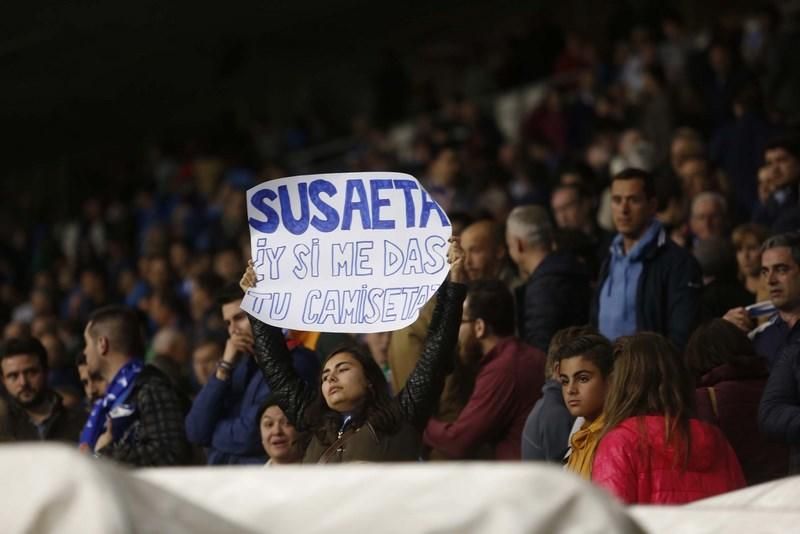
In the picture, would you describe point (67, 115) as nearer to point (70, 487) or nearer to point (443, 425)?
point (443, 425)

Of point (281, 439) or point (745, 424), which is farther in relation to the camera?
point (281, 439)

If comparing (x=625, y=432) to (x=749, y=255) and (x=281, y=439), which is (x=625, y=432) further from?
(x=749, y=255)

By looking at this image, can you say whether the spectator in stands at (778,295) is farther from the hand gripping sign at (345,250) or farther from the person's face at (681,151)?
the person's face at (681,151)

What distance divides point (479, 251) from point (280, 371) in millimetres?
2013

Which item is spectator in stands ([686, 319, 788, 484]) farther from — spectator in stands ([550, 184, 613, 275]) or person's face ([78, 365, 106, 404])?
person's face ([78, 365, 106, 404])

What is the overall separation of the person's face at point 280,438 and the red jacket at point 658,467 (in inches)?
59.5

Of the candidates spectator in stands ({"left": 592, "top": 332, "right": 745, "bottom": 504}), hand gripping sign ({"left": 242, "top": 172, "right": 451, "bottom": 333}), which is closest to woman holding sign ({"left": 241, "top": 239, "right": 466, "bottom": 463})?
hand gripping sign ({"left": 242, "top": 172, "right": 451, "bottom": 333})

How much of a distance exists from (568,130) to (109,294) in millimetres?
4293

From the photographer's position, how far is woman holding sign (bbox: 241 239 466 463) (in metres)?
6.37

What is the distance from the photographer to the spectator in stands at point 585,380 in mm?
6377

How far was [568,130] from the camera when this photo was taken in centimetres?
1484

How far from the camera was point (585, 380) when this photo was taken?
646 cm

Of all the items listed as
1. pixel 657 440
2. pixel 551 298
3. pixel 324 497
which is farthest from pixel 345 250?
pixel 324 497

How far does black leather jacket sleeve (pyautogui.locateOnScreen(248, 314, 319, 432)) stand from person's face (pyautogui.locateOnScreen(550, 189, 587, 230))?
126 inches
